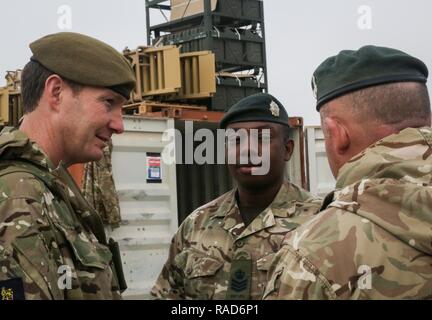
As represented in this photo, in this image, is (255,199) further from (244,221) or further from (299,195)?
(299,195)

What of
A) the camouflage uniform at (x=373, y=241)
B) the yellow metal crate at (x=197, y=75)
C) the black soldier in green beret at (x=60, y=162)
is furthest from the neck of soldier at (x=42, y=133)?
the yellow metal crate at (x=197, y=75)

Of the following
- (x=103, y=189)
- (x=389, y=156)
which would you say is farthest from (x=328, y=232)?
(x=103, y=189)

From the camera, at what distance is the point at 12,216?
6.25 feet

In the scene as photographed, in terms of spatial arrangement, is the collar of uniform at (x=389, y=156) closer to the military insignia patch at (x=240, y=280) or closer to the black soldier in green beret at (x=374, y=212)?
the black soldier in green beret at (x=374, y=212)

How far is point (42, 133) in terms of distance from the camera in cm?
221

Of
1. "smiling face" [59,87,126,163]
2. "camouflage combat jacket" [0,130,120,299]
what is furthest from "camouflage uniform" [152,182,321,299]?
"smiling face" [59,87,126,163]

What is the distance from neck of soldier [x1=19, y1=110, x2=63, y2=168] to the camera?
221cm

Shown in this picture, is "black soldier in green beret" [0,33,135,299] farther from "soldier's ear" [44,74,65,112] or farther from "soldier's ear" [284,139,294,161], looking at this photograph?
"soldier's ear" [284,139,294,161]

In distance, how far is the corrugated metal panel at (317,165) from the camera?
6.09 meters

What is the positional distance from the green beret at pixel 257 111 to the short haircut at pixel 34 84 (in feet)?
4.47

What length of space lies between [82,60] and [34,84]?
0.15 meters

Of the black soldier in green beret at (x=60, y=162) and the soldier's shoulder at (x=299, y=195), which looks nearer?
the black soldier in green beret at (x=60, y=162)
